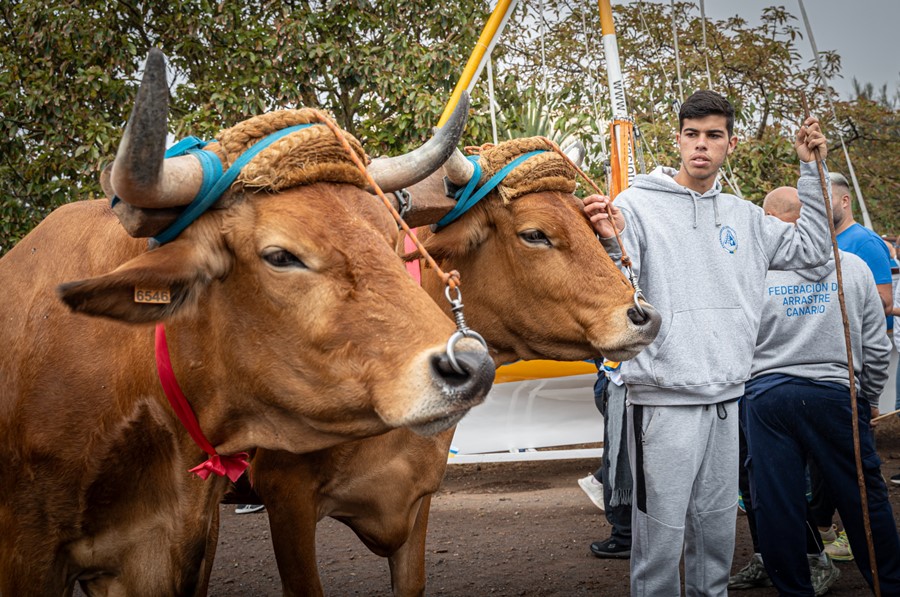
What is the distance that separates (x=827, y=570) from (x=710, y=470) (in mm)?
1953

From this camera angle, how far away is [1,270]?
3.24 m

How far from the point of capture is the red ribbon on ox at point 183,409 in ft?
8.96

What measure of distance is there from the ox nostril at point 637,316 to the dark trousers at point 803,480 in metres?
1.56

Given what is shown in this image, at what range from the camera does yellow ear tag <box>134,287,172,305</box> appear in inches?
95.4

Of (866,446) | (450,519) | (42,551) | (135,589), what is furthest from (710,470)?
(450,519)

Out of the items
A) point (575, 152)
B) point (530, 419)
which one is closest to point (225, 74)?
point (530, 419)

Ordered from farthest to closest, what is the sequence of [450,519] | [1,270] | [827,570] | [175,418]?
1. [450,519]
2. [827,570]
3. [1,270]
4. [175,418]

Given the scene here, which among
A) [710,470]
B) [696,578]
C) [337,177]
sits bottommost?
[696,578]

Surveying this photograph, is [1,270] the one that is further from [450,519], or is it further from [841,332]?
[450,519]

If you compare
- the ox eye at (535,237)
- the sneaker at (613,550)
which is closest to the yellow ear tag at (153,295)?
the ox eye at (535,237)

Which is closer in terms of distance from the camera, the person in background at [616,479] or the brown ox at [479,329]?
the brown ox at [479,329]

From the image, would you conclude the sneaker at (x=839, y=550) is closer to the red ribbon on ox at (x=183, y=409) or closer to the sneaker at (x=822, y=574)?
the sneaker at (x=822, y=574)

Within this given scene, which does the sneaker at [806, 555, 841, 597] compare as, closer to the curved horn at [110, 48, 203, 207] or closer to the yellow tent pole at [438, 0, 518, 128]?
the yellow tent pole at [438, 0, 518, 128]

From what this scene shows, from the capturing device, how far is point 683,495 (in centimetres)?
356
